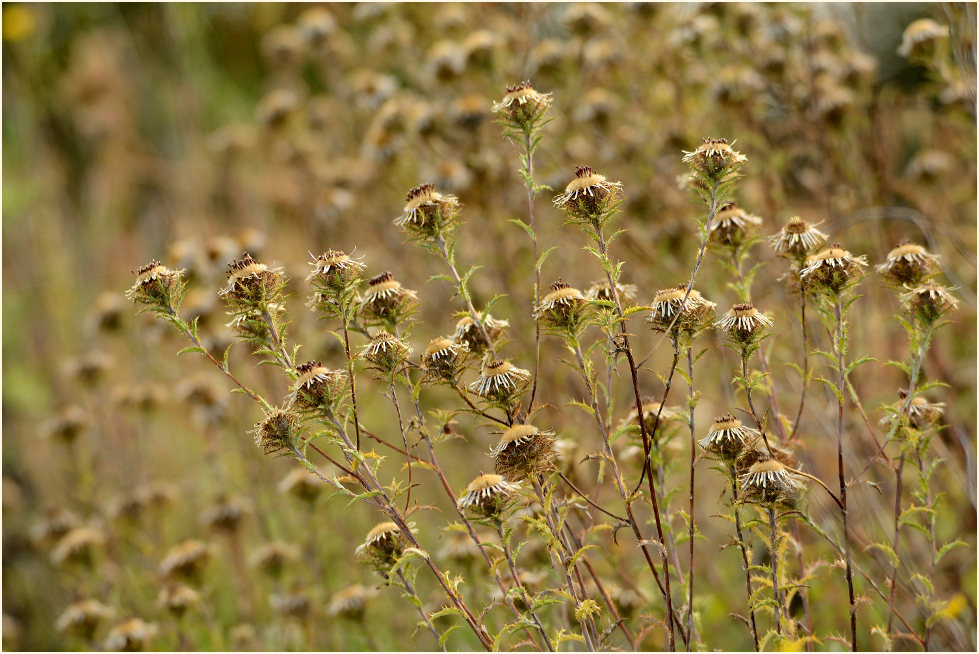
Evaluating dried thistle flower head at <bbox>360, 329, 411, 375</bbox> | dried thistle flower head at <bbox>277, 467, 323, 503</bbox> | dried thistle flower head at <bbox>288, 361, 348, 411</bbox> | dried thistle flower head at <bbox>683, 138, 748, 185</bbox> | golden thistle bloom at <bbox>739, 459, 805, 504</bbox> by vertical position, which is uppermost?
dried thistle flower head at <bbox>683, 138, 748, 185</bbox>

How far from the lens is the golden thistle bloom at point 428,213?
1.47 meters

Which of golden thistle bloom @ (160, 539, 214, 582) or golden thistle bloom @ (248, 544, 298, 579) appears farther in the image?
golden thistle bloom @ (248, 544, 298, 579)

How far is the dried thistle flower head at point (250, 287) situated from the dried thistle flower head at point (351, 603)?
1105mm

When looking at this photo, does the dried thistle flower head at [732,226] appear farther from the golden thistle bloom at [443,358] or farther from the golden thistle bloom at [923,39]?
the golden thistle bloom at [923,39]

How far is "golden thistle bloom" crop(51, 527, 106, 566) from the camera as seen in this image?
2531 millimetres

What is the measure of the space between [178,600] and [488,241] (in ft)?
5.83

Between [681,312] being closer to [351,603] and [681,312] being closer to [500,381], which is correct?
[500,381]

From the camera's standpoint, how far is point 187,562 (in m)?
2.48

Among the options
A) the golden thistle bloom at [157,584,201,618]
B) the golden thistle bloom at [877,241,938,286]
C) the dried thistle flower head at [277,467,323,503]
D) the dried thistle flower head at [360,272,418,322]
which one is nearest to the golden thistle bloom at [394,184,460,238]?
the dried thistle flower head at [360,272,418,322]

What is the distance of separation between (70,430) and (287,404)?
2050 mm

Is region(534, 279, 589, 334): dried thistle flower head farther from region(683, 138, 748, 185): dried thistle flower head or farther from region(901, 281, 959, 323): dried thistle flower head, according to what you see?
region(901, 281, 959, 323): dried thistle flower head

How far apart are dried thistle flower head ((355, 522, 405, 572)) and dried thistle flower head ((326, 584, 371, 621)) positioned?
2.44ft

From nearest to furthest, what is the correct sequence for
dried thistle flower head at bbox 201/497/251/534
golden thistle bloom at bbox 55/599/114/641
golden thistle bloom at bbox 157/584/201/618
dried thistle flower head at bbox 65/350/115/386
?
golden thistle bloom at bbox 157/584/201/618 → golden thistle bloom at bbox 55/599/114/641 → dried thistle flower head at bbox 201/497/251/534 → dried thistle flower head at bbox 65/350/115/386

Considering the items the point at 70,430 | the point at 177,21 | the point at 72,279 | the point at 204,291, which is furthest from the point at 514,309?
the point at 72,279
